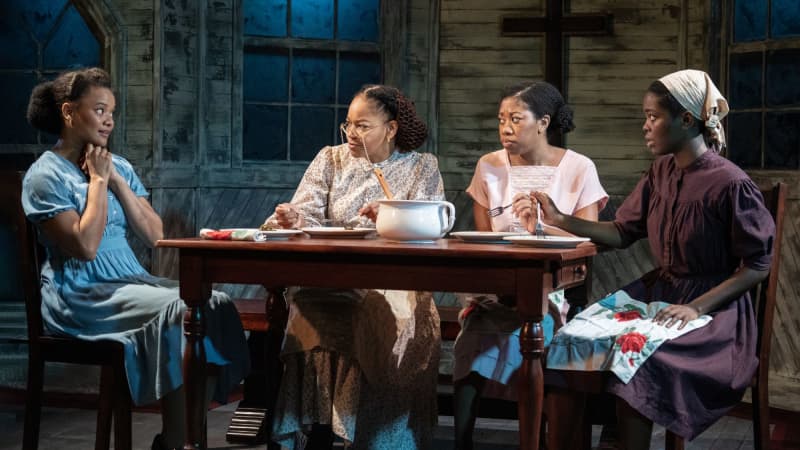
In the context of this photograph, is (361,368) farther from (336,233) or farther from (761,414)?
(761,414)

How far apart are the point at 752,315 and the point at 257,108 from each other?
3933 mm

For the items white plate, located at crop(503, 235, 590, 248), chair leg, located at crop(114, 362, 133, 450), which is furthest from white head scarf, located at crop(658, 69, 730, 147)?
chair leg, located at crop(114, 362, 133, 450)

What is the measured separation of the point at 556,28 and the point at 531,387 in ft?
11.4

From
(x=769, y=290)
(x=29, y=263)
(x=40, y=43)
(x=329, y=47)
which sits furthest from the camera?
(x=329, y=47)

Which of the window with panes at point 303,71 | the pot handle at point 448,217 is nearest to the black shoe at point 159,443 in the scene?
the pot handle at point 448,217

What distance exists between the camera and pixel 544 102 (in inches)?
167

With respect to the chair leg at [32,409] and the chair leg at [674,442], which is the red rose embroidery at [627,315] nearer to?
the chair leg at [674,442]

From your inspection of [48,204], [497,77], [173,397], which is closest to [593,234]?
[173,397]

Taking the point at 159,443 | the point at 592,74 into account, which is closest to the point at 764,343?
the point at 159,443

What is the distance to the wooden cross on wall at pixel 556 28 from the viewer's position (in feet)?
20.7

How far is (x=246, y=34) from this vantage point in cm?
665

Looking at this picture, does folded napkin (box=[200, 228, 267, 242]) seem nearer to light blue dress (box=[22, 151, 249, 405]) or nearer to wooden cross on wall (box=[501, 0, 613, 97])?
light blue dress (box=[22, 151, 249, 405])

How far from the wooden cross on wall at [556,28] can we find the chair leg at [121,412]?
3.36 m

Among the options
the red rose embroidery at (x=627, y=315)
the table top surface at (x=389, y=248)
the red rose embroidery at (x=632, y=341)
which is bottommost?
the red rose embroidery at (x=632, y=341)
